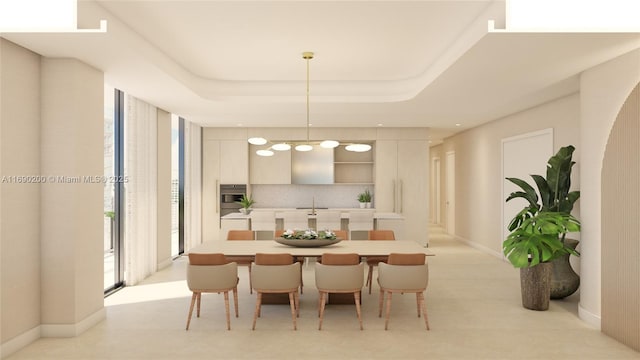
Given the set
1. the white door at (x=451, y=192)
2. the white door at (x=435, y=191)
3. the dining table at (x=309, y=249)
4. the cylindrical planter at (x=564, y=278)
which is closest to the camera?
the dining table at (x=309, y=249)

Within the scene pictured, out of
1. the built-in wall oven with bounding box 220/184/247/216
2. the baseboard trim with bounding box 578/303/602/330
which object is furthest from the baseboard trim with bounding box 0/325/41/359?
the built-in wall oven with bounding box 220/184/247/216

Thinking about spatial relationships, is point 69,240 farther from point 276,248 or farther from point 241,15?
point 241,15

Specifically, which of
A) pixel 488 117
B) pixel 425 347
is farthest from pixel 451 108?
pixel 425 347

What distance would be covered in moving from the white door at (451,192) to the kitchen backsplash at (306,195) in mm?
2714

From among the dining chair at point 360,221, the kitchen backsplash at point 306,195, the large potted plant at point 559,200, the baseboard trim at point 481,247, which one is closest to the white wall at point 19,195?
the dining chair at point 360,221

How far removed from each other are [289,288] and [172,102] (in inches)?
145

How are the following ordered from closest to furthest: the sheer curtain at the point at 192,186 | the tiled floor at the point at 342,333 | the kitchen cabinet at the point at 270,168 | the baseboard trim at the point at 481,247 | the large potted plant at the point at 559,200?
the tiled floor at the point at 342,333 < the large potted plant at the point at 559,200 < the baseboard trim at the point at 481,247 < the sheer curtain at the point at 192,186 < the kitchen cabinet at the point at 270,168

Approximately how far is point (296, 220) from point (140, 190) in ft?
8.27

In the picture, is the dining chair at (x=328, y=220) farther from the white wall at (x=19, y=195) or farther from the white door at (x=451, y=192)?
the white door at (x=451, y=192)

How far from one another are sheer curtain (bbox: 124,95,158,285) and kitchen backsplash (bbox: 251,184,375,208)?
3.25m

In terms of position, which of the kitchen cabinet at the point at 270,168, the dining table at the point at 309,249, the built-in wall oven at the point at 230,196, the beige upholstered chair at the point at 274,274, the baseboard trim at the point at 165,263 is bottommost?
the baseboard trim at the point at 165,263

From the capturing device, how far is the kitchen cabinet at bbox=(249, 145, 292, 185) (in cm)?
980

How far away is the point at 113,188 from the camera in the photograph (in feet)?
20.2

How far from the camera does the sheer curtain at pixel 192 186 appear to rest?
900 cm
